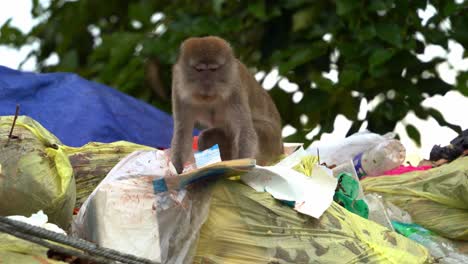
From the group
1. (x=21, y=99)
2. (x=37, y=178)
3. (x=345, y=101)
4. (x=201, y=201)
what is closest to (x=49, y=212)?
(x=37, y=178)

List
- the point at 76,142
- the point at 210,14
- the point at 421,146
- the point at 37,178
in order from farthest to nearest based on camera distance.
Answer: the point at 210,14, the point at 421,146, the point at 76,142, the point at 37,178

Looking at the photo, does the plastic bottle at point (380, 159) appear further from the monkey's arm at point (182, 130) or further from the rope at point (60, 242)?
the rope at point (60, 242)

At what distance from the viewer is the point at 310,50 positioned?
6551 millimetres

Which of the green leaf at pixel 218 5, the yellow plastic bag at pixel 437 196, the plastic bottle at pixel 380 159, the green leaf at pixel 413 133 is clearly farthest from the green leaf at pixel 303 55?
the yellow plastic bag at pixel 437 196

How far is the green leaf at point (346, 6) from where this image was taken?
20.9 feet

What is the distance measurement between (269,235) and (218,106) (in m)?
1.71

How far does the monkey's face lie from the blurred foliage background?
152 cm

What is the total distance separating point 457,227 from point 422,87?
106 inches

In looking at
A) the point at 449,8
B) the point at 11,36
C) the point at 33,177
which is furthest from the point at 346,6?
the point at 33,177

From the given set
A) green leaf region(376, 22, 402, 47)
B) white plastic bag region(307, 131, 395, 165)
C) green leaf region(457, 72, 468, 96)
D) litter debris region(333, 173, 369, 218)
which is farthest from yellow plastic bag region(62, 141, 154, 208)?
green leaf region(457, 72, 468, 96)

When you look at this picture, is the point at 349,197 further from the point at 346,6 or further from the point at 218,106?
the point at 346,6

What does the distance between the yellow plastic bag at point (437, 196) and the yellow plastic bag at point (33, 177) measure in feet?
5.26

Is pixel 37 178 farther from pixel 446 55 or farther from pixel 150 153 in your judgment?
pixel 446 55

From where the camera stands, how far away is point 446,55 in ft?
22.3
